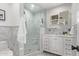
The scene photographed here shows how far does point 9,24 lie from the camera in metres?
2.15

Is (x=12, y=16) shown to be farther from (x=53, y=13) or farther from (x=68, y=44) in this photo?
(x=68, y=44)

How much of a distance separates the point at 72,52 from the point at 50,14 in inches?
41.2

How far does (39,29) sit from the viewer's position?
7.39 feet

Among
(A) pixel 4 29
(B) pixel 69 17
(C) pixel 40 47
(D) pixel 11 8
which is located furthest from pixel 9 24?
(B) pixel 69 17

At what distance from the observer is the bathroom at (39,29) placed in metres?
2.10

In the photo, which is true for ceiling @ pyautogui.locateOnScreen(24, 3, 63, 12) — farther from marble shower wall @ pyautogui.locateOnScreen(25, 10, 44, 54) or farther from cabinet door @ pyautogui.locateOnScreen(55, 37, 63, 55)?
cabinet door @ pyautogui.locateOnScreen(55, 37, 63, 55)

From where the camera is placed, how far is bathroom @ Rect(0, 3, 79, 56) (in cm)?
210

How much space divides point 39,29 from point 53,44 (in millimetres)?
512

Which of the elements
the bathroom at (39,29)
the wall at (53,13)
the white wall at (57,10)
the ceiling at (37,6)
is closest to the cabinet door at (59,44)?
the bathroom at (39,29)

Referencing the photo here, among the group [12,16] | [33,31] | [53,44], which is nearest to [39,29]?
[33,31]

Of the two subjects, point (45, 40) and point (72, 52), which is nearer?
point (72, 52)

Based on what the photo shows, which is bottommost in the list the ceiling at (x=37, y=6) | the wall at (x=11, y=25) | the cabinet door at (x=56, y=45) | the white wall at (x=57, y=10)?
the cabinet door at (x=56, y=45)

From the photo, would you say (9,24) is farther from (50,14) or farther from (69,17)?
(69,17)

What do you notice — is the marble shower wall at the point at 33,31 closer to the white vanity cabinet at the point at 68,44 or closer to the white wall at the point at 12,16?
the white wall at the point at 12,16
